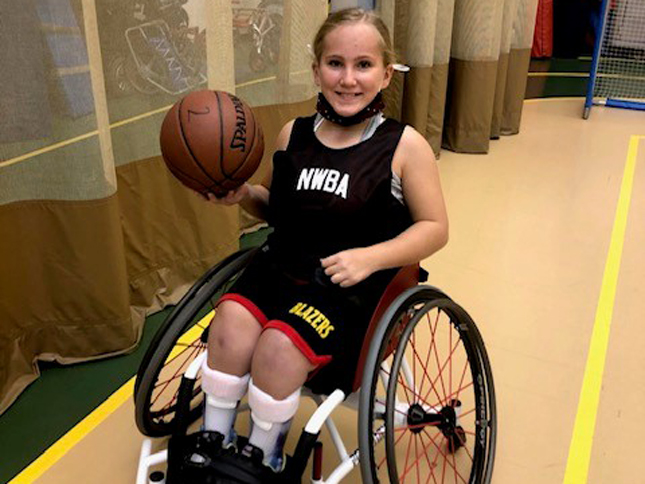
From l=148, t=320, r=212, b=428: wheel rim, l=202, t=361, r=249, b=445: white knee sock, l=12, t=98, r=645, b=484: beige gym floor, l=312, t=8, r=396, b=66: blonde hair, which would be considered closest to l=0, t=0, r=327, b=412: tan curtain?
l=148, t=320, r=212, b=428: wheel rim

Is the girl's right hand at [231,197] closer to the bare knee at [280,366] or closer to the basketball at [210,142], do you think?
the basketball at [210,142]

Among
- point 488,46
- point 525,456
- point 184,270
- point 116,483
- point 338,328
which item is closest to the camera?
point 338,328

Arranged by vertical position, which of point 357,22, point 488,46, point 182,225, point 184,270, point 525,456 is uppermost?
point 357,22

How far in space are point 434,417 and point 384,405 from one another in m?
0.22

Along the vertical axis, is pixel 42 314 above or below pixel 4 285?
below

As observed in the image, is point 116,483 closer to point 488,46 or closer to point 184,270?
point 184,270

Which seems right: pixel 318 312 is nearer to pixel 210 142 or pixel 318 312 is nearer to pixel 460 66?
pixel 210 142

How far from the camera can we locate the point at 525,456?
1.60m

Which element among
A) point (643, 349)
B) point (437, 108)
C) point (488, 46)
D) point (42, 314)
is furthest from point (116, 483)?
point (488, 46)

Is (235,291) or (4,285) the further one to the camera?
(4,285)

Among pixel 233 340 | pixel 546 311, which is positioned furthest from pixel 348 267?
pixel 546 311

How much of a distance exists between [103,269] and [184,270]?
0.45 m

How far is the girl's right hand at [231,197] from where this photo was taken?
135 cm

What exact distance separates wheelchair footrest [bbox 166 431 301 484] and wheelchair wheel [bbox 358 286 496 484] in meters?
0.18
